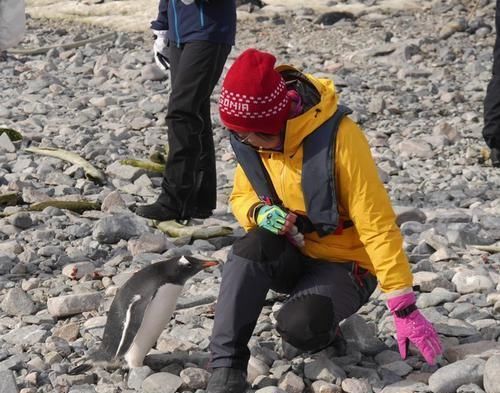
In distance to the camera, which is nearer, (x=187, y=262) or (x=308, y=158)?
(x=308, y=158)

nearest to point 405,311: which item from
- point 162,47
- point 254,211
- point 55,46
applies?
point 254,211

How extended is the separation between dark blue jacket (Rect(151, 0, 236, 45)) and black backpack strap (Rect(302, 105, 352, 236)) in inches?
85.9

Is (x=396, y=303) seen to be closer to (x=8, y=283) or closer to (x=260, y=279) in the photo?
(x=260, y=279)

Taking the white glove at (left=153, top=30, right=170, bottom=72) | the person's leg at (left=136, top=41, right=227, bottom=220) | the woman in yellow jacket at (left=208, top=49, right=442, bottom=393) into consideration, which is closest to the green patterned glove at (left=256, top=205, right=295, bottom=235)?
the woman in yellow jacket at (left=208, top=49, right=442, bottom=393)

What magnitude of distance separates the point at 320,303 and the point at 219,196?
3316 mm

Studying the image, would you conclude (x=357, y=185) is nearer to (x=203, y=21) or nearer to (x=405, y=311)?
(x=405, y=311)

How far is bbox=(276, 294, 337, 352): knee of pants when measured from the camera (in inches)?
151

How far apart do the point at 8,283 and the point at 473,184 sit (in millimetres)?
3738

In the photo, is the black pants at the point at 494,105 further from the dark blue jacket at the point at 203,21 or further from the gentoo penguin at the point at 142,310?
the gentoo penguin at the point at 142,310

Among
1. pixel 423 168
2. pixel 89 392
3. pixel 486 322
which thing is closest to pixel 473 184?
pixel 423 168

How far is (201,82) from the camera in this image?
5980 mm

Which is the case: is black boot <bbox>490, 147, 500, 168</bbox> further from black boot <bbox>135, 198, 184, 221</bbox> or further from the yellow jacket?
the yellow jacket

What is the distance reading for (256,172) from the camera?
4.04m

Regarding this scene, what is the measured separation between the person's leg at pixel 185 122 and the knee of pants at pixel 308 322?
2.35 m
